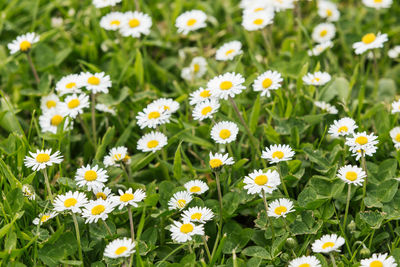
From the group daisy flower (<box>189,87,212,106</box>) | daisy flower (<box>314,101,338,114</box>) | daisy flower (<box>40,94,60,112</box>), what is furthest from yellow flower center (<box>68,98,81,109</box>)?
daisy flower (<box>314,101,338,114</box>)

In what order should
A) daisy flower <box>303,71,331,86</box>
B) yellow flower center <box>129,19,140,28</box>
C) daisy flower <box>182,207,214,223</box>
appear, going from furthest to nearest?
1. yellow flower center <box>129,19,140,28</box>
2. daisy flower <box>303,71,331,86</box>
3. daisy flower <box>182,207,214,223</box>

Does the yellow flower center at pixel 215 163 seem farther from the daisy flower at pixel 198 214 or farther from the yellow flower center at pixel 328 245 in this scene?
the yellow flower center at pixel 328 245

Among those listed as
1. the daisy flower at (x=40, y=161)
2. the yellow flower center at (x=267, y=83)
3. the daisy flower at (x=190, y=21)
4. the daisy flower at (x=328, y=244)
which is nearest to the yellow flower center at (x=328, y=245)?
the daisy flower at (x=328, y=244)

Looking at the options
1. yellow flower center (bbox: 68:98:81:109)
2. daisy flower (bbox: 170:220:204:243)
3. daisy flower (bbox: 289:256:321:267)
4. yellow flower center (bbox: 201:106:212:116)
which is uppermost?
yellow flower center (bbox: 68:98:81:109)

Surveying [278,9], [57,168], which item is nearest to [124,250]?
[57,168]

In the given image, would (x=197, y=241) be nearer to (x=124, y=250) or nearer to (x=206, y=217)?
(x=206, y=217)

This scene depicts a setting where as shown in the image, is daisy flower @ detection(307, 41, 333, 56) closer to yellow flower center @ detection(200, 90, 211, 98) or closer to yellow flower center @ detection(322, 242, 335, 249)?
yellow flower center @ detection(200, 90, 211, 98)
